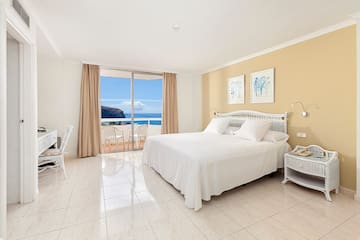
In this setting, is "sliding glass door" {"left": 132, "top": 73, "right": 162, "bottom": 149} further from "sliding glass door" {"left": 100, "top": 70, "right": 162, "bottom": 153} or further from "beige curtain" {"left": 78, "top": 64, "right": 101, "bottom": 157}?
"beige curtain" {"left": 78, "top": 64, "right": 101, "bottom": 157}

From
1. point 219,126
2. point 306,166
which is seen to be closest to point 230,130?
point 219,126

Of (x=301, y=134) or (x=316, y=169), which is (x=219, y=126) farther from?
(x=316, y=169)

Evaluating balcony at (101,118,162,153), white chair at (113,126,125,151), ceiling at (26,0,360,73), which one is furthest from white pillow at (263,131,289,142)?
white chair at (113,126,125,151)

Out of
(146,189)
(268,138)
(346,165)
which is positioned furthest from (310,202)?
(146,189)

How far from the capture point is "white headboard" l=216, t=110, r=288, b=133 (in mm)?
3315

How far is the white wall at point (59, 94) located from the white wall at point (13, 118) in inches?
89.3

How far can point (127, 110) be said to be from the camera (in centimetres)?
529

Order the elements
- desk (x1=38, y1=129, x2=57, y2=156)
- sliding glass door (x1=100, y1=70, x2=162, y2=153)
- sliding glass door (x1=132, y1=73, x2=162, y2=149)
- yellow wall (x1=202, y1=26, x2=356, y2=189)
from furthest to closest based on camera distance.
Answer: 1. sliding glass door (x1=132, y1=73, x2=162, y2=149)
2. sliding glass door (x1=100, y1=70, x2=162, y2=153)
3. desk (x1=38, y1=129, x2=57, y2=156)
4. yellow wall (x1=202, y1=26, x2=356, y2=189)

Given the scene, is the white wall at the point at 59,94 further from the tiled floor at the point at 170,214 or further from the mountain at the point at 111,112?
the tiled floor at the point at 170,214

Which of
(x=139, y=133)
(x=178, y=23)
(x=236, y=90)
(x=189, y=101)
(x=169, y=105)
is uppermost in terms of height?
(x=178, y=23)

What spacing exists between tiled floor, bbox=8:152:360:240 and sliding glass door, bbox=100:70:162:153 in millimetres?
2545

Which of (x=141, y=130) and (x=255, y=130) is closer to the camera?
(x=255, y=130)

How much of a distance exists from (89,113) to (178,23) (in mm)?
3239

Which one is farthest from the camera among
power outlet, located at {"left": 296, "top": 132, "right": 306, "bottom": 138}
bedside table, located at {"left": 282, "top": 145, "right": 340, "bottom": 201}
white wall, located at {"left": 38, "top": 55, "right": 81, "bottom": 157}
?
white wall, located at {"left": 38, "top": 55, "right": 81, "bottom": 157}
